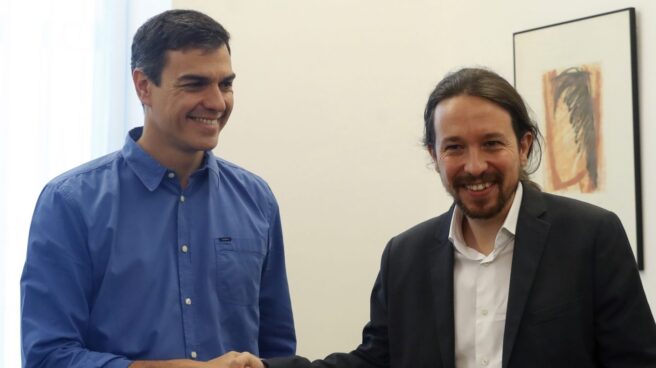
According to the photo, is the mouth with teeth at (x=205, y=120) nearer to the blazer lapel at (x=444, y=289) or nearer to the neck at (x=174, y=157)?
the neck at (x=174, y=157)

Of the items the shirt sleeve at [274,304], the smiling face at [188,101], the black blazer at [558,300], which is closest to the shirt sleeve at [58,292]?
the smiling face at [188,101]

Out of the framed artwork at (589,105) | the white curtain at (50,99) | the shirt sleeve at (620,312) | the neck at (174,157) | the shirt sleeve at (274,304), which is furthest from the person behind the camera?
the framed artwork at (589,105)

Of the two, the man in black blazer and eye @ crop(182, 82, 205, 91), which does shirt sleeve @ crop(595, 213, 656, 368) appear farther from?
eye @ crop(182, 82, 205, 91)

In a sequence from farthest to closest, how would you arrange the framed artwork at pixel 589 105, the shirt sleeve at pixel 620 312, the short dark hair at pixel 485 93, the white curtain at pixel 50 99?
the framed artwork at pixel 589 105 → the white curtain at pixel 50 99 → the short dark hair at pixel 485 93 → the shirt sleeve at pixel 620 312

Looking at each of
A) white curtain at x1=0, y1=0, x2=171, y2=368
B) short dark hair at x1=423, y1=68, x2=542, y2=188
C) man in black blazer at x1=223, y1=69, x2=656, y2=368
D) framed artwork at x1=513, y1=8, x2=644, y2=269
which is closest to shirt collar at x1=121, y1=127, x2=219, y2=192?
man in black blazer at x1=223, y1=69, x2=656, y2=368

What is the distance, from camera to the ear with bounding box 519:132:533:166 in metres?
2.35

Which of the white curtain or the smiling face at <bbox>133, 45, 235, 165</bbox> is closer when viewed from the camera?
the smiling face at <bbox>133, 45, 235, 165</bbox>

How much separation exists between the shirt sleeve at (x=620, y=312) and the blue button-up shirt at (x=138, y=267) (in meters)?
0.91

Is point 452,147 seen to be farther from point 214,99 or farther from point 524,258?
point 214,99

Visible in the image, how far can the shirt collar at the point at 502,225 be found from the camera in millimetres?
2264

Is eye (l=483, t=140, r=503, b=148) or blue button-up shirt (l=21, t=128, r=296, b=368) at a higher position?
eye (l=483, t=140, r=503, b=148)

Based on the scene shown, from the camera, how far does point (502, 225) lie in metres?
2.29

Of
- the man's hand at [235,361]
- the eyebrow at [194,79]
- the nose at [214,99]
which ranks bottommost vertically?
the man's hand at [235,361]

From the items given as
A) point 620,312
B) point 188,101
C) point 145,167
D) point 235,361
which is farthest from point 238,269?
point 620,312
